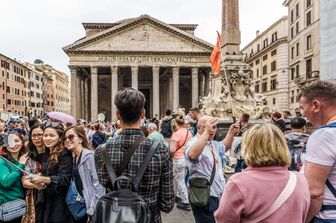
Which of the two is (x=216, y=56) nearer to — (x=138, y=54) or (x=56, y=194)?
(x=56, y=194)

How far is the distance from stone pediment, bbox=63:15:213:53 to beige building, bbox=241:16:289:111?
9473 mm

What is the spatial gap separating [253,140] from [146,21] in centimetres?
3978

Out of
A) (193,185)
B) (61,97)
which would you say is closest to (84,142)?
(193,185)

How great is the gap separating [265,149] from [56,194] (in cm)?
224

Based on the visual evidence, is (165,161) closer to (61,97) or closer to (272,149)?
(272,149)

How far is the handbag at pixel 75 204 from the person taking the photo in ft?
11.4

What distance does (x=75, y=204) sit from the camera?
3.47 metres

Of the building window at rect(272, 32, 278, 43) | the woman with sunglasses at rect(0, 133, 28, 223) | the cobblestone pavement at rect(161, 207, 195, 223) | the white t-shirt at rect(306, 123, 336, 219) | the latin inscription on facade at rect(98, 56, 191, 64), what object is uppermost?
the building window at rect(272, 32, 278, 43)

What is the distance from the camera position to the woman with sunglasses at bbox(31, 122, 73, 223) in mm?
3383

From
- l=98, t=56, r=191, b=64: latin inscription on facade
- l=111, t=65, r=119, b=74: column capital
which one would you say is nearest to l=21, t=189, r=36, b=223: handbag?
l=111, t=65, r=119, b=74: column capital

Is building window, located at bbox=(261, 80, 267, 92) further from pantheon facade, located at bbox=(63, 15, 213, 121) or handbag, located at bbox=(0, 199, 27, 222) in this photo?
handbag, located at bbox=(0, 199, 27, 222)

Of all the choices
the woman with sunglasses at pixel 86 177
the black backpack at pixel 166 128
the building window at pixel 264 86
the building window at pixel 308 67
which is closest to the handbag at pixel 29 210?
the woman with sunglasses at pixel 86 177

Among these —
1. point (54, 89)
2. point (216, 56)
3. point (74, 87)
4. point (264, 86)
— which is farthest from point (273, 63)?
point (54, 89)

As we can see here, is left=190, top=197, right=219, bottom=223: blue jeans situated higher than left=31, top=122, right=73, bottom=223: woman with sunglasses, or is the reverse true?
left=31, top=122, right=73, bottom=223: woman with sunglasses
